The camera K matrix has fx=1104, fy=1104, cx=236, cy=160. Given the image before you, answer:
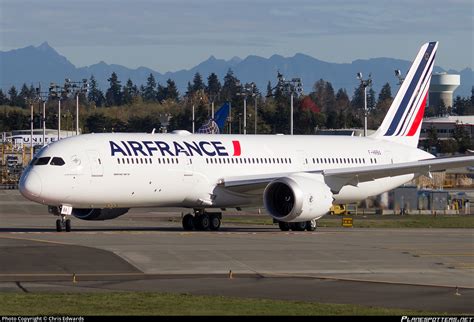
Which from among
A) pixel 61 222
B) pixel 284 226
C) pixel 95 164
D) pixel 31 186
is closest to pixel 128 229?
pixel 61 222

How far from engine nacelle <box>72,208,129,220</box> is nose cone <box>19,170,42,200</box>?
14.1 feet

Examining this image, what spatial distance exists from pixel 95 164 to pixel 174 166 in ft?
11.7

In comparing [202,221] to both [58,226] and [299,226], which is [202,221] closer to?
[299,226]

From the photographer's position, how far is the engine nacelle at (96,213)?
44.8 meters

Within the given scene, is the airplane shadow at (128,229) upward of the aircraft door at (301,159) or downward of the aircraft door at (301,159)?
downward

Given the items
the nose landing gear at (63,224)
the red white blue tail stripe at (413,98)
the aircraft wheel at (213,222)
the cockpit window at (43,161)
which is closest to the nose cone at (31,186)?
the cockpit window at (43,161)

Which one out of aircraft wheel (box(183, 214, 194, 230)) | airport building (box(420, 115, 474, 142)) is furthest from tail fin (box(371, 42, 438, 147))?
airport building (box(420, 115, 474, 142))

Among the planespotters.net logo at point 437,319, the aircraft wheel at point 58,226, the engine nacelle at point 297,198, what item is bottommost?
the planespotters.net logo at point 437,319

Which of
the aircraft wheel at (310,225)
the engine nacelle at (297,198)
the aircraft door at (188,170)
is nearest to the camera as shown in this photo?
the engine nacelle at (297,198)

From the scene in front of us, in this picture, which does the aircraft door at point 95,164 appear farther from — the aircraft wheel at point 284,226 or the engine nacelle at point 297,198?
the aircraft wheel at point 284,226

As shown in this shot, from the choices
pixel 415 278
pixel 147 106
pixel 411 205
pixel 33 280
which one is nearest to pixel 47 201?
pixel 33 280

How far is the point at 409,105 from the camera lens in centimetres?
5459

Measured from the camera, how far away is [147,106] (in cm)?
16725

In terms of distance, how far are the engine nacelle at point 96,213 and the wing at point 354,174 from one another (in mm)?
4455
